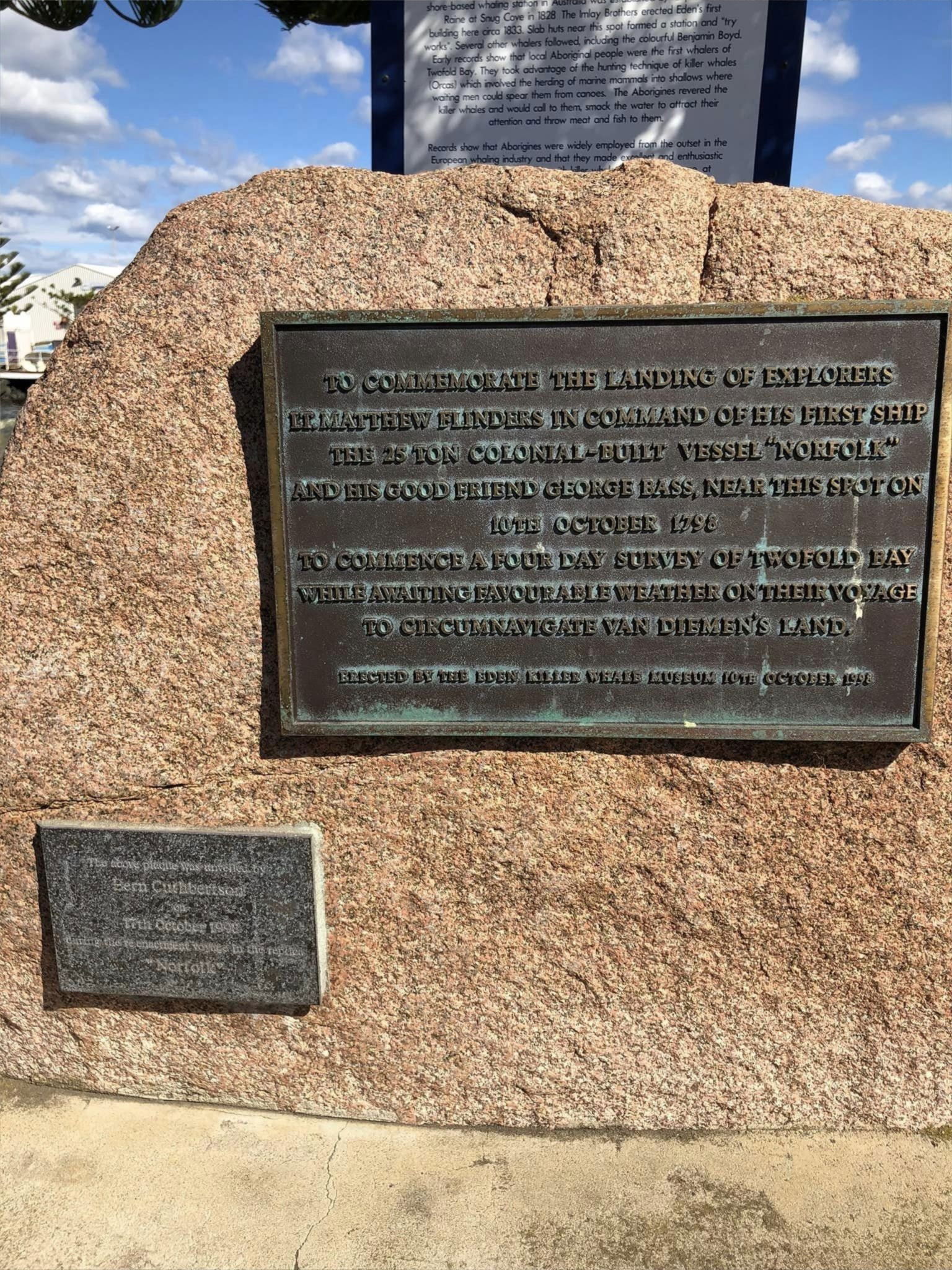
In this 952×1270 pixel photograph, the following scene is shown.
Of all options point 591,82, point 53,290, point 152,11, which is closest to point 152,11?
point 152,11

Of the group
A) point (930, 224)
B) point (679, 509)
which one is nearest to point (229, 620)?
point (679, 509)

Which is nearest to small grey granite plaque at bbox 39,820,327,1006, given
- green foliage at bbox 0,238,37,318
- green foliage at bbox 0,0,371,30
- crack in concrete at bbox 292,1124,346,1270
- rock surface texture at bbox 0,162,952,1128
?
rock surface texture at bbox 0,162,952,1128

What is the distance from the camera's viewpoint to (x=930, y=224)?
2311 millimetres

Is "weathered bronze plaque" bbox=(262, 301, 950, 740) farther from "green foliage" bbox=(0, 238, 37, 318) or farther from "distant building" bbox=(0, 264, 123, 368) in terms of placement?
"distant building" bbox=(0, 264, 123, 368)

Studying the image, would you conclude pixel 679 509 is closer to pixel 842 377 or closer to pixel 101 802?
pixel 842 377

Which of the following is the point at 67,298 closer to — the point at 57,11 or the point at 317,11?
the point at 57,11

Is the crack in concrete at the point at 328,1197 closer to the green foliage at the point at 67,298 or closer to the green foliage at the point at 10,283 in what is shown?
the green foliage at the point at 10,283

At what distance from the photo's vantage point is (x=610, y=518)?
2.38 m

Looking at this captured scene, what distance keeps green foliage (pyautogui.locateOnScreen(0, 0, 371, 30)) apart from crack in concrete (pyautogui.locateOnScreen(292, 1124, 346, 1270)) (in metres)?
6.44

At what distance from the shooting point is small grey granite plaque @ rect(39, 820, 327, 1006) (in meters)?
2.54

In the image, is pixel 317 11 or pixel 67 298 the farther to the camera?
pixel 67 298

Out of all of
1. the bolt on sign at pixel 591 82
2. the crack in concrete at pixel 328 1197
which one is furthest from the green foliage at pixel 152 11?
the crack in concrete at pixel 328 1197

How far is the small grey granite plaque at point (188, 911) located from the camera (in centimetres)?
254

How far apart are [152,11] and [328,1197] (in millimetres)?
6822
